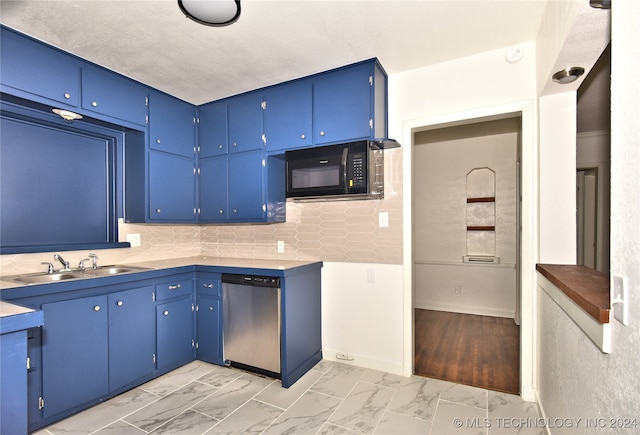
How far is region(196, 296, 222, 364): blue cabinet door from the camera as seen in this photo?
2822 mm

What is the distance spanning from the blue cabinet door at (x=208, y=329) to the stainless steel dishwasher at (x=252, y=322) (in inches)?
2.9

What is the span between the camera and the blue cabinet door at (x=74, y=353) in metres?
1.96

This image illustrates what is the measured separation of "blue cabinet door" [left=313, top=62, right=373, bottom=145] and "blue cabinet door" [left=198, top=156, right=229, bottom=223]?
3.65 ft

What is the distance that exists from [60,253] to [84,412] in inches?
47.6

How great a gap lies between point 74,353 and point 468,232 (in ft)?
14.7

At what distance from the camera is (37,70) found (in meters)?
2.16

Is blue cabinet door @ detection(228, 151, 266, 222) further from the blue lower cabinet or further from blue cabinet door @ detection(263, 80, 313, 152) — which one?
the blue lower cabinet

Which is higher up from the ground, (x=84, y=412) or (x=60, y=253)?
(x=60, y=253)

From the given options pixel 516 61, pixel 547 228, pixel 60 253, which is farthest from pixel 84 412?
pixel 516 61

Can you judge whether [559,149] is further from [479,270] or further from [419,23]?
[479,270]

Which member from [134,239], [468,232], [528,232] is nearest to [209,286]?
[134,239]

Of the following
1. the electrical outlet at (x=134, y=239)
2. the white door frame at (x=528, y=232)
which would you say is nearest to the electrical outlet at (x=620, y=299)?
the white door frame at (x=528, y=232)

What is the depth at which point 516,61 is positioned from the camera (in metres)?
2.26

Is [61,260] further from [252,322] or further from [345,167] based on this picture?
[345,167]
